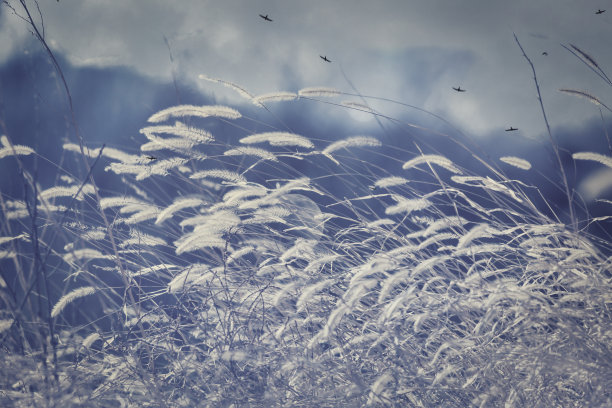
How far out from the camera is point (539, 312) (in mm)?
1791

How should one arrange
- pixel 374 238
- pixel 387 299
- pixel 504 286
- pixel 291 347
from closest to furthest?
pixel 504 286, pixel 291 347, pixel 387 299, pixel 374 238

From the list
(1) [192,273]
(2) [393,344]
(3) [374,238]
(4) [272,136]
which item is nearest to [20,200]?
(1) [192,273]

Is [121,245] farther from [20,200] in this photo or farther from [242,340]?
[242,340]

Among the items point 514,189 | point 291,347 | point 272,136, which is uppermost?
point 272,136

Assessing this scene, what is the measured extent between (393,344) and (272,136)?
104 cm

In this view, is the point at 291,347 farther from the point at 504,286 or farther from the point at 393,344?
the point at 504,286

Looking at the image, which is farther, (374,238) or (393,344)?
(374,238)

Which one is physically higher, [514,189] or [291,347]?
[514,189]

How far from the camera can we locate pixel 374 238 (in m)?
2.26

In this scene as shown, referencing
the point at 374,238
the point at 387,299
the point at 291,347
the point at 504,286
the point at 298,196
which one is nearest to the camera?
the point at 504,286

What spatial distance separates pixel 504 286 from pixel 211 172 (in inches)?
53.3

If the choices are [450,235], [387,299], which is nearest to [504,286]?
[450,235]

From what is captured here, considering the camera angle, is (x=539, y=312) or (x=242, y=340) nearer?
(x=539, y=312)

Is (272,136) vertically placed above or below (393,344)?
above
